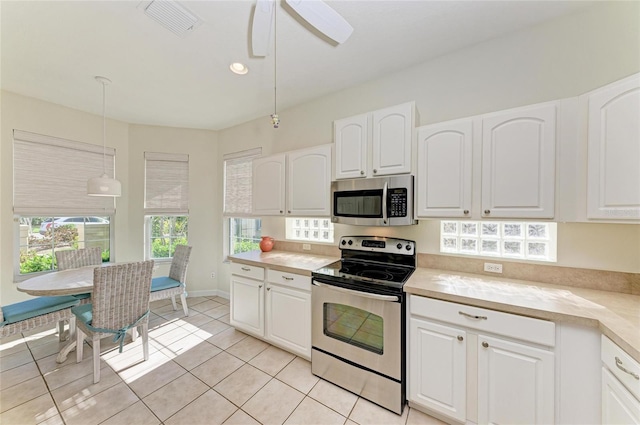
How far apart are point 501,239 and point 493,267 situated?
249mm

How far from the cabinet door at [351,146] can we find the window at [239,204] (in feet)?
5.30

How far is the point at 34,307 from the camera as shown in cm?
226

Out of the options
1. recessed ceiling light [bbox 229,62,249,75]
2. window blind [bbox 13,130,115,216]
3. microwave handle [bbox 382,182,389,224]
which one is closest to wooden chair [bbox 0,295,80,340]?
window blind [bbox 13,130,115,216]

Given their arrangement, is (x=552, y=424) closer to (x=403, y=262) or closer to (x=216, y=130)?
(x=403, y=262)

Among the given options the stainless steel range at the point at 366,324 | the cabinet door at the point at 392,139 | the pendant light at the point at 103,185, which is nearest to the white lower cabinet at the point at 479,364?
the stainless steel range at the point at 366,324

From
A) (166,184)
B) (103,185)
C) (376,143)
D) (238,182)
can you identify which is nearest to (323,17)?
(376,143)

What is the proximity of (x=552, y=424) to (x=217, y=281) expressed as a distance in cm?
415

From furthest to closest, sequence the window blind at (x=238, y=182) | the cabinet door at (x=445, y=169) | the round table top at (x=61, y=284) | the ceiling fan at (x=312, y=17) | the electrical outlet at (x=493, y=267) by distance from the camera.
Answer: the window blind at (x=238, y=182) < the round table top at (x=61, y=284) < the electrical outlet at (x=493, y=267) < the cabinet door at (x=445, y=169) < the ceiling fan at (x=312, y=17)

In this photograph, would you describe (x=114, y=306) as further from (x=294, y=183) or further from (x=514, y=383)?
(x=514, y=383)

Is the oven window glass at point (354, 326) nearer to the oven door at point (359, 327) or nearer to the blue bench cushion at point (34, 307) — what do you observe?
the oven door at point (359, 327)

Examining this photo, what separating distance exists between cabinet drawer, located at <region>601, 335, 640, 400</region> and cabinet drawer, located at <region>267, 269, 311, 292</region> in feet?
5.94

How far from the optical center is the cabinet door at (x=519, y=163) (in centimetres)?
152

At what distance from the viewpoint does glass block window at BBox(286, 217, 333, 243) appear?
2.94 metres

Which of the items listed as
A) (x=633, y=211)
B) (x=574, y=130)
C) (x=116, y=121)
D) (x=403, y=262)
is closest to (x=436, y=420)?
(x=403, y=262)
